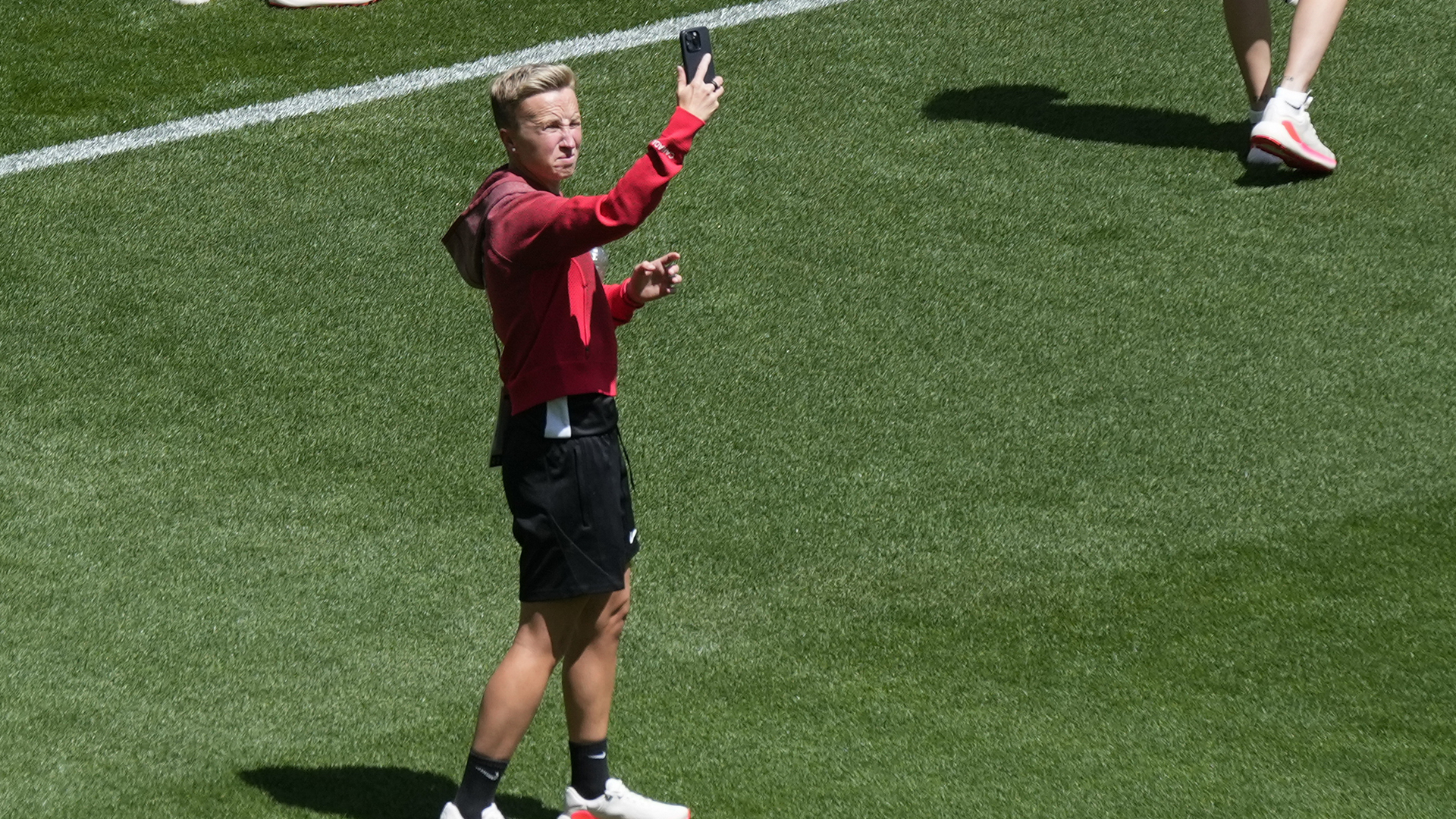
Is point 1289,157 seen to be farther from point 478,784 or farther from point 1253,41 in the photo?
point 478,784

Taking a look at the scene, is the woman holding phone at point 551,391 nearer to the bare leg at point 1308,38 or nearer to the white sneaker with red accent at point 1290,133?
the white sneaker with red accent at point 1290,133

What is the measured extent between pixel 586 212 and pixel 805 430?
8.20 ft

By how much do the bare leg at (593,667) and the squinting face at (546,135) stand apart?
86 centimetres

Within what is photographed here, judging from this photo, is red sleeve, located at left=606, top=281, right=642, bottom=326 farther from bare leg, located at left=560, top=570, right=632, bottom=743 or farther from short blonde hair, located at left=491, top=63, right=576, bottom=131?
bare leg, located at left=560, top=570, right=632, bottom=743

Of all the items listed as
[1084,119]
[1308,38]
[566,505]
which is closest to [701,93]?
[566,505]

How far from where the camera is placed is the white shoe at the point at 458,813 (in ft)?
11.8

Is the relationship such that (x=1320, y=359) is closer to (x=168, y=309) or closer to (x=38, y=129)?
(x=168, y=309)

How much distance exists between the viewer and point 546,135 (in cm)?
341

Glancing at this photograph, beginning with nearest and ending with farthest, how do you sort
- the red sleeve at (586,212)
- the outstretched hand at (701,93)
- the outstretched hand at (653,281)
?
the red sleeve at (586,212) < the outstretched hand at (701,93) < the outstretched hand at (653,281)

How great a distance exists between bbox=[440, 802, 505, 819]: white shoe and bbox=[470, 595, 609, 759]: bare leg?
116 millimetres

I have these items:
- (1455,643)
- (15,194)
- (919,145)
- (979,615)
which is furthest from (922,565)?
(15,194)

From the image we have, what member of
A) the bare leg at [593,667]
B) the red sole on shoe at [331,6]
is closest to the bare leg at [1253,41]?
the red sole on shoe at [331,6]

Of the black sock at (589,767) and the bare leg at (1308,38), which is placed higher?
the bare leg at (1308,38)

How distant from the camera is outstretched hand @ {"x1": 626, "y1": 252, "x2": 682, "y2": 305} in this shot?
11.8 ft
